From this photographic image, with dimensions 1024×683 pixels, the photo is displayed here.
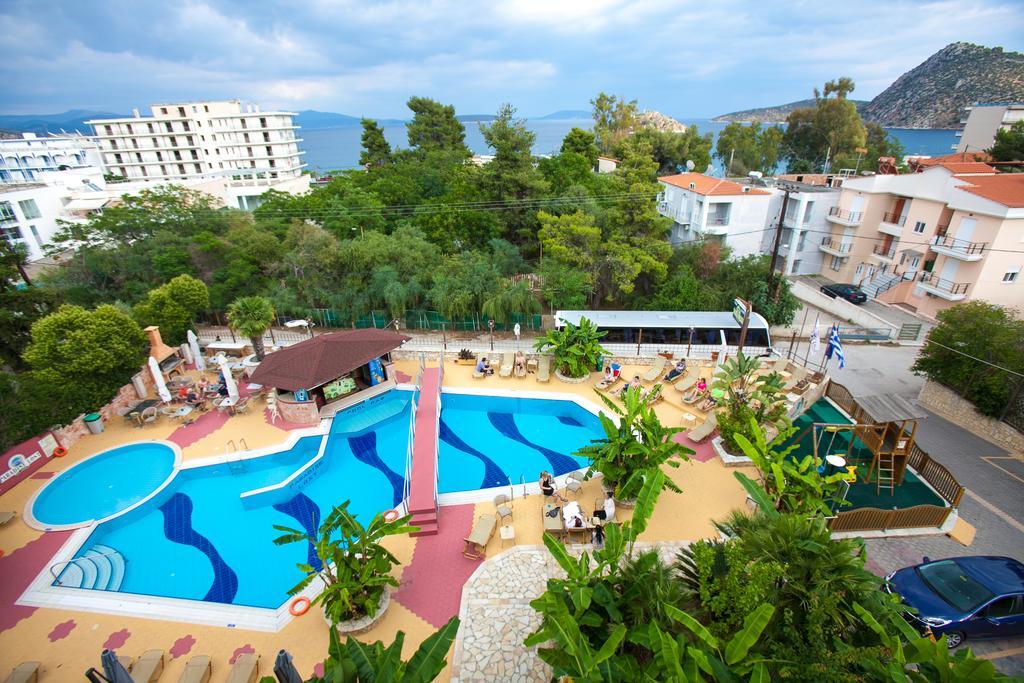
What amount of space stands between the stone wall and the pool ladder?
1120 inches

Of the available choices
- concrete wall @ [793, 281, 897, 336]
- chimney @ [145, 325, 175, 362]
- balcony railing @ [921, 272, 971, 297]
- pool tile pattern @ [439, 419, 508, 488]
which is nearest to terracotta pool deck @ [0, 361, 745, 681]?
pool tile pattern @ [439, 419, 508, 488]

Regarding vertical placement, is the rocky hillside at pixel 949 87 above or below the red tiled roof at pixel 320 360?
above

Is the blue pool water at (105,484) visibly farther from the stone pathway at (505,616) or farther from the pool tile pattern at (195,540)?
the stone pathway at (505,616)

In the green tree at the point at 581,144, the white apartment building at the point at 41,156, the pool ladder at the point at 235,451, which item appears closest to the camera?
the pool ladder at the point at 235,451

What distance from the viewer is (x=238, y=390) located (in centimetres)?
2105

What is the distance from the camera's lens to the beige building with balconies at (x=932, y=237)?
26.3 m

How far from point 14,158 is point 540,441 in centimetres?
12497

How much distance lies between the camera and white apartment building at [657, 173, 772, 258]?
114ft

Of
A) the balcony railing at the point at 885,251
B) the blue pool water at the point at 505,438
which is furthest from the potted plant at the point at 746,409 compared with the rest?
the balcony railing at the point at 885,251

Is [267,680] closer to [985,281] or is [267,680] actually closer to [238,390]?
[238,390]

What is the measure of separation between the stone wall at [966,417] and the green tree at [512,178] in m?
24.7

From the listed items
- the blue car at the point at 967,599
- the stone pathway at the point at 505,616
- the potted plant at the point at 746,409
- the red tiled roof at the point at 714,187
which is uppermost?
the red tiled roof at the point at 714,187

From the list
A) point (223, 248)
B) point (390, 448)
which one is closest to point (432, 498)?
point (390, 448)

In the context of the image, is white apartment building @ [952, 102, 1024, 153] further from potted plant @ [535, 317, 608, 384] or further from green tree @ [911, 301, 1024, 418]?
potted plant @ [535, 317, 608, 384]
